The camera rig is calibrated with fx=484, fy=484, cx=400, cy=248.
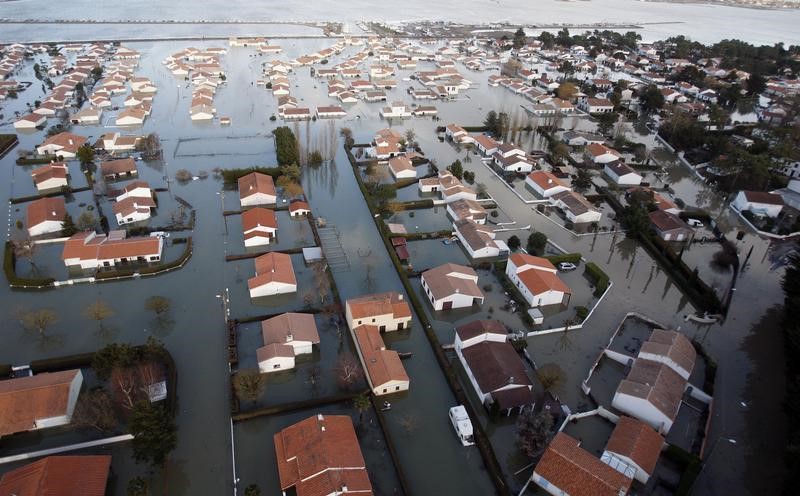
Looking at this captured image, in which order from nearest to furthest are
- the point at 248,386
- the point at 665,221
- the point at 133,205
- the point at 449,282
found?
1. the point at 248,386
2. the point at 449,282
3. the point at 133,205
4. the point at 665,221

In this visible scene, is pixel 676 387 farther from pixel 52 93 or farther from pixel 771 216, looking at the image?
pixel 52 93

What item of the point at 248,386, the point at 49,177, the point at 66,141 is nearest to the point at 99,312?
the point at 248,386

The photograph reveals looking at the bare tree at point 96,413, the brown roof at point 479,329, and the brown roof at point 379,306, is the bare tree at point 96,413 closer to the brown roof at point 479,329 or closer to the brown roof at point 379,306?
the brown roof at point 379,306

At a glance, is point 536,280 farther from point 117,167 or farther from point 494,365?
point 117,167

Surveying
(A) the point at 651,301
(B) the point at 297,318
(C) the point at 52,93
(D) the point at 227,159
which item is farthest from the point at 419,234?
(C) the point at 52,93

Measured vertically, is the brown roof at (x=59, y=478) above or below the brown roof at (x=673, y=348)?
below

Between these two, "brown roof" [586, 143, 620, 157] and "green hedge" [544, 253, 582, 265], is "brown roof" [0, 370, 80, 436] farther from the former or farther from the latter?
"brown roof" [586, 143, 620, 157]

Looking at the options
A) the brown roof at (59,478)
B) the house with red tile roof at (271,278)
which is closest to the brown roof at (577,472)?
the brown roof at (59,478)
